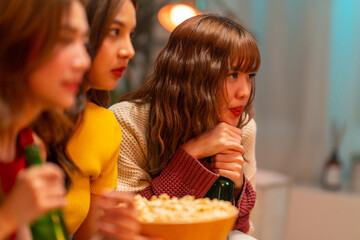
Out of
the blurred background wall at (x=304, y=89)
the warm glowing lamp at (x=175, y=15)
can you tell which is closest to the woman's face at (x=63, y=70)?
the warm glowing lamp at (x=175, y=15)

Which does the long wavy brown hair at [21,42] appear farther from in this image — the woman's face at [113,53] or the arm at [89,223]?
the arm at [89,223]

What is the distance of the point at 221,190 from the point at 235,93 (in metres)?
0.25

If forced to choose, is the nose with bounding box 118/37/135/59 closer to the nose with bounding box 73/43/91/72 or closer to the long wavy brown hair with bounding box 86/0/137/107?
the long wavy brown hair with bounding box 86/0/137/107

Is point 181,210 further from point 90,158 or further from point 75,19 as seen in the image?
point 75,19

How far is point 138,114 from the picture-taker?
4.58 ft

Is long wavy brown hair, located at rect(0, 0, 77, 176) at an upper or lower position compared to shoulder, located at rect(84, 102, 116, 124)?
upper

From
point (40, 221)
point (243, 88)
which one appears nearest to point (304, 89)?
point (243, 88)

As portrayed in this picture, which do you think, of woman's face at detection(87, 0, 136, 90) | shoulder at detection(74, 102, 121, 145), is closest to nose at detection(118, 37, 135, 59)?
woman's face at detection(87, 0, 136, 90)

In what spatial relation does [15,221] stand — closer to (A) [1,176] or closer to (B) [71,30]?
(A) [1,176]

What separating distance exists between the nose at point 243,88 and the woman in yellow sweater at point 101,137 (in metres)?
0.33

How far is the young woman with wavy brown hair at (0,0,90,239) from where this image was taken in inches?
27.9

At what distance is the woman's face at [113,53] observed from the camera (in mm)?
998

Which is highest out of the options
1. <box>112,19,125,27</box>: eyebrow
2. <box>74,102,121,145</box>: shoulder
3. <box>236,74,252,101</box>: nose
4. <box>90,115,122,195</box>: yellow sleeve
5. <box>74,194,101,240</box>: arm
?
<box>112,19,125,27</box>: eyebrow

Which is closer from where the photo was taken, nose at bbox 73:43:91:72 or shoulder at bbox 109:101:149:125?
nose at bbox 73:43:91:72
